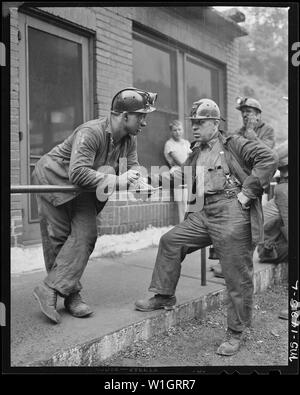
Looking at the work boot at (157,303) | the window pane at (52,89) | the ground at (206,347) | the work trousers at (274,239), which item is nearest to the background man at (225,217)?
the work boot at (157,303)

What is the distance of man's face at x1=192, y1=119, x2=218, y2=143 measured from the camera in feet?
10.1

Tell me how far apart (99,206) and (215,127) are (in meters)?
1.09

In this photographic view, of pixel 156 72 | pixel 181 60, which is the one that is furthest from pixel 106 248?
pixel 181 60

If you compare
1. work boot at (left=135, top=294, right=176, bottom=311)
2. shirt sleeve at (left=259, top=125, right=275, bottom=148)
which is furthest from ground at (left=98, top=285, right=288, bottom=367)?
shirt sleeve at (left=259, top=125, right=275, bottom=148)

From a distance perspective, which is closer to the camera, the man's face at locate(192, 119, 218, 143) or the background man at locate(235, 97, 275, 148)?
the man's face at locate(192, 119, 218, 143)

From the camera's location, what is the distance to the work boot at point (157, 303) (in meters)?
3.05

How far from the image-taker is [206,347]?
2.99m

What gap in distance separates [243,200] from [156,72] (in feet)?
11.9

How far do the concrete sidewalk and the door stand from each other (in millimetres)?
1068

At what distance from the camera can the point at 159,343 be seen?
116 inches

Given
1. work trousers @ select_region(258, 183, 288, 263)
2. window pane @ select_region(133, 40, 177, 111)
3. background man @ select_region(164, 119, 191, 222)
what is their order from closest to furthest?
1. work trousers @ select_region(258, 183, 288, 263)
2. window pane @ select_region(133, 40, 177, 111)
3. background man @ select_region(164, 119, 191, 222)

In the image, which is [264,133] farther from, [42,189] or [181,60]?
[42,189]

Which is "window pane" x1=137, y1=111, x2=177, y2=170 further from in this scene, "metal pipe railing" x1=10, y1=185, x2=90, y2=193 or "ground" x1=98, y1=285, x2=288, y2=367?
"metal pipe railing" x1=10, y1=185, x2=90, y2=193

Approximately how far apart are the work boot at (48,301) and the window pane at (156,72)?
3.46m
